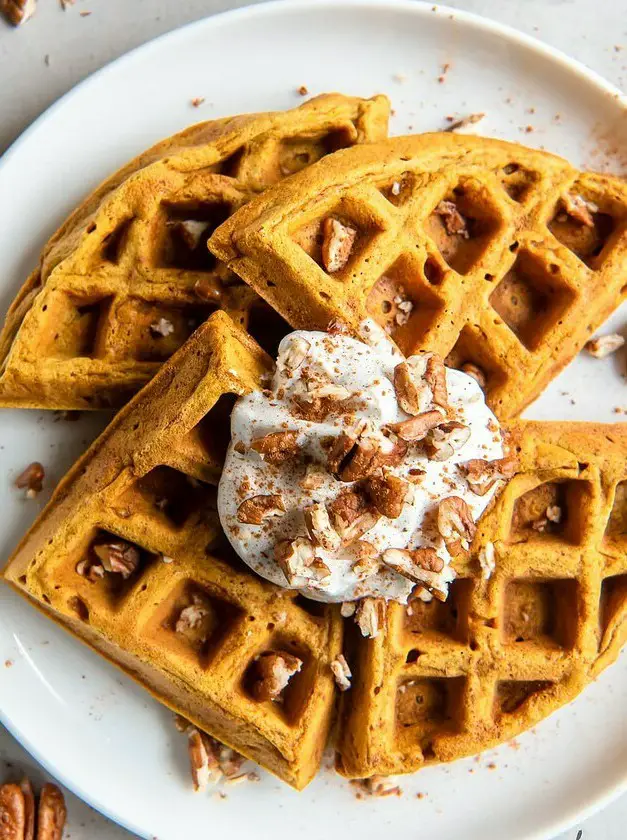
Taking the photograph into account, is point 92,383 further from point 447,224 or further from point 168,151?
point 447,224

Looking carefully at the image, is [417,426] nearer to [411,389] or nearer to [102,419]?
[411,389]

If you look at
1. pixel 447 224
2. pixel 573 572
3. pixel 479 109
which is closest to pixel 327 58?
pixel 479 109

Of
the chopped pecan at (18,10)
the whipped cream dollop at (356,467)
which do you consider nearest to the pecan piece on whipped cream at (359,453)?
the whipped cream dollop at (356,467)

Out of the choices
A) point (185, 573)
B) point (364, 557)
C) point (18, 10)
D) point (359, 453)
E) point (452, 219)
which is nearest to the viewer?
point (359, 453)

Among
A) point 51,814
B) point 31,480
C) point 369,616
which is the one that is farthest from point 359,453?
point 51,814

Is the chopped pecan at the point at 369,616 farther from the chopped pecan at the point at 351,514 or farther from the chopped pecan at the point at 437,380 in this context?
the chopped pecan at the point at 437,380

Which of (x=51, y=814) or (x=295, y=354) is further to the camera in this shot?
(x=51, y=814)

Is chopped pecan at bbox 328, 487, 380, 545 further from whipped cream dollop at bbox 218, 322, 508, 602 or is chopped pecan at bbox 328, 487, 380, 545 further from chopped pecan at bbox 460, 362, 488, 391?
chopped pecan at bbox 460, 362, 488, 391
